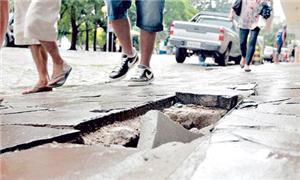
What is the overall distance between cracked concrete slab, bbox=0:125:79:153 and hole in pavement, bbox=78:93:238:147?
120 mm

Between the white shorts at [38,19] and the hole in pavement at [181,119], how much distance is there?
3.89ft

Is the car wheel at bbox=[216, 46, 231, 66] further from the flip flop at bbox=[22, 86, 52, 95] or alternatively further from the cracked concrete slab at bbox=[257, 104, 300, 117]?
the cracked concrete slab at bbox=[257, 104, 300, 117]

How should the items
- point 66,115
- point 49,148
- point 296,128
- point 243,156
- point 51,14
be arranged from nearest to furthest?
point 243,156, point 49,148, point 296,128, point 66,115, point 51,14

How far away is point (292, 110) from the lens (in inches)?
99.8

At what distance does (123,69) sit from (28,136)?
2.77 metres

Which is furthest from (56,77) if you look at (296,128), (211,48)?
(211,48)

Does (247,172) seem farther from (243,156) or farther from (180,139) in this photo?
(180,139)

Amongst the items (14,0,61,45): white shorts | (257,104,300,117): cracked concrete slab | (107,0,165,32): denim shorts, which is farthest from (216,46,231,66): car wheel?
(257,104,300,117): cracked concrete slab

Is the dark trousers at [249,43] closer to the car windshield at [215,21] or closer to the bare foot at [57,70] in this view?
the bare foot at [57,70]

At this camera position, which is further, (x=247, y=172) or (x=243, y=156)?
(x=243, y=156)

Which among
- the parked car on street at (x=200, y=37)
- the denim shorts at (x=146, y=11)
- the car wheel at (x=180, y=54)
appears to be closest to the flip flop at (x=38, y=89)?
the denim shorts at (x=146, y=11)

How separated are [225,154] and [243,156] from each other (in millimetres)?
51

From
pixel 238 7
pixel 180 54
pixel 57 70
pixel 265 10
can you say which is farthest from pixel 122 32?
pixel 180 54

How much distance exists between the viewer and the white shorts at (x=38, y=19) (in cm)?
379
